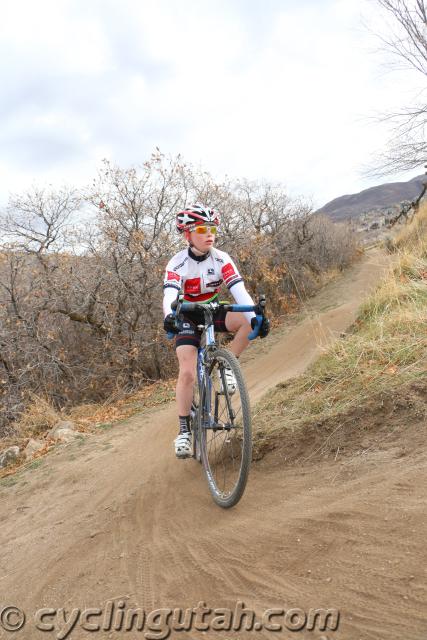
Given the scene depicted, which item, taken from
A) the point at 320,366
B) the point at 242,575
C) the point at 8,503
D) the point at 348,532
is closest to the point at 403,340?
the point at 320,366

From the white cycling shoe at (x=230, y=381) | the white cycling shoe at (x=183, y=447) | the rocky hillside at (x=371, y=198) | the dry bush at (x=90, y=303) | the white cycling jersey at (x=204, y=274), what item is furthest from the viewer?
the rocky hillside at (x=371, y=198)

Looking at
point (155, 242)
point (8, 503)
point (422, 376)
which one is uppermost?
point (155, 242)

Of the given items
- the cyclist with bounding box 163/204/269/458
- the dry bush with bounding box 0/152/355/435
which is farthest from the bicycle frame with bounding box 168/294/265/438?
the dry bush with bounding box 0/152/355/435

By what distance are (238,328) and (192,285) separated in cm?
60

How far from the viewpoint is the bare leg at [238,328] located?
12.9ft

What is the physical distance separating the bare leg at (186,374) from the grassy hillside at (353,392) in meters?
0.73

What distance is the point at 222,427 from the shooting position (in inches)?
133

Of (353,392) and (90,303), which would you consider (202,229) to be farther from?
(90,303)

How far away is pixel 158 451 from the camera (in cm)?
525

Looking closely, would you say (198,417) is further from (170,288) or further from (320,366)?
(320,366)

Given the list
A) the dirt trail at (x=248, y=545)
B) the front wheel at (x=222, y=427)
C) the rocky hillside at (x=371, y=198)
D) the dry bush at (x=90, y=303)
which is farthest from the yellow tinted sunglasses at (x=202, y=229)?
the rocky hillside at (x=371, y=198)

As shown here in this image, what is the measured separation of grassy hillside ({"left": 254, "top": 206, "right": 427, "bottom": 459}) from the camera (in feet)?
11.6

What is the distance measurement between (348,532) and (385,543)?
0.21 meters

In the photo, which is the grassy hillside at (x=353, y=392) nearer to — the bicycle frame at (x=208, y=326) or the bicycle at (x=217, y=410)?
the bicycle at (x=217, y=410)
